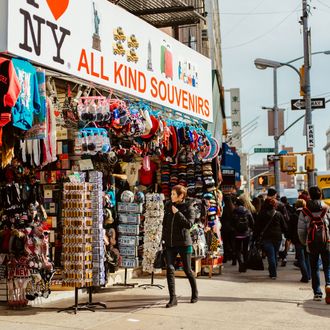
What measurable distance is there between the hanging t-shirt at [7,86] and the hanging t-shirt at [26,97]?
0.65 ft

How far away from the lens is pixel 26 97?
7.18m

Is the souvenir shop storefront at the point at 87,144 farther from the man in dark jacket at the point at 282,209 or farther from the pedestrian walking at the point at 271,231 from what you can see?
the man in dark jacket at the point at 282,209

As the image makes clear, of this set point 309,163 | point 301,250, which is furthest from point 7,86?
point 309,163

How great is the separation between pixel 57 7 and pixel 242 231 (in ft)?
25.1

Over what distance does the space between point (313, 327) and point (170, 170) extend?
5.96 meters

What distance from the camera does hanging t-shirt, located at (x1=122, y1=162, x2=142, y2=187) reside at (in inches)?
486

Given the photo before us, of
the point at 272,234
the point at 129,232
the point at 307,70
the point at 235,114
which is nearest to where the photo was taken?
the point at 129,232

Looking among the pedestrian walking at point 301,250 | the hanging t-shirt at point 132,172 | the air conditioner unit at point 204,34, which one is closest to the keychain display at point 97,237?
the hanging t-shirt at point 132,172

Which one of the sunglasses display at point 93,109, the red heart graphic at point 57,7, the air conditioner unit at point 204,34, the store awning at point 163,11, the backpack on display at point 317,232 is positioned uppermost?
the air conditioner unit at point 204,34

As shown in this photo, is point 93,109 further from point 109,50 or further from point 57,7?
point 57,7

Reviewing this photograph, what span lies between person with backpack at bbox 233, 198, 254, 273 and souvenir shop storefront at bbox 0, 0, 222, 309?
1.20 metres

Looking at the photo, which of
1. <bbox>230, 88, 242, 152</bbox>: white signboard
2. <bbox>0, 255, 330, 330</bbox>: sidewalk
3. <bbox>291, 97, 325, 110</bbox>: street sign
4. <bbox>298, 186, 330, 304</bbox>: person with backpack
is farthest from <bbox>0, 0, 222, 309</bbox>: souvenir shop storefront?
<bbox>230, 88, 242, 152</bbox>: white signboard

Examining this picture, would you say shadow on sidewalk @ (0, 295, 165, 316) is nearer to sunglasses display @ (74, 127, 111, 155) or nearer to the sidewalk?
the sidewalk

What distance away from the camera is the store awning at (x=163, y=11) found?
42.1 feet
